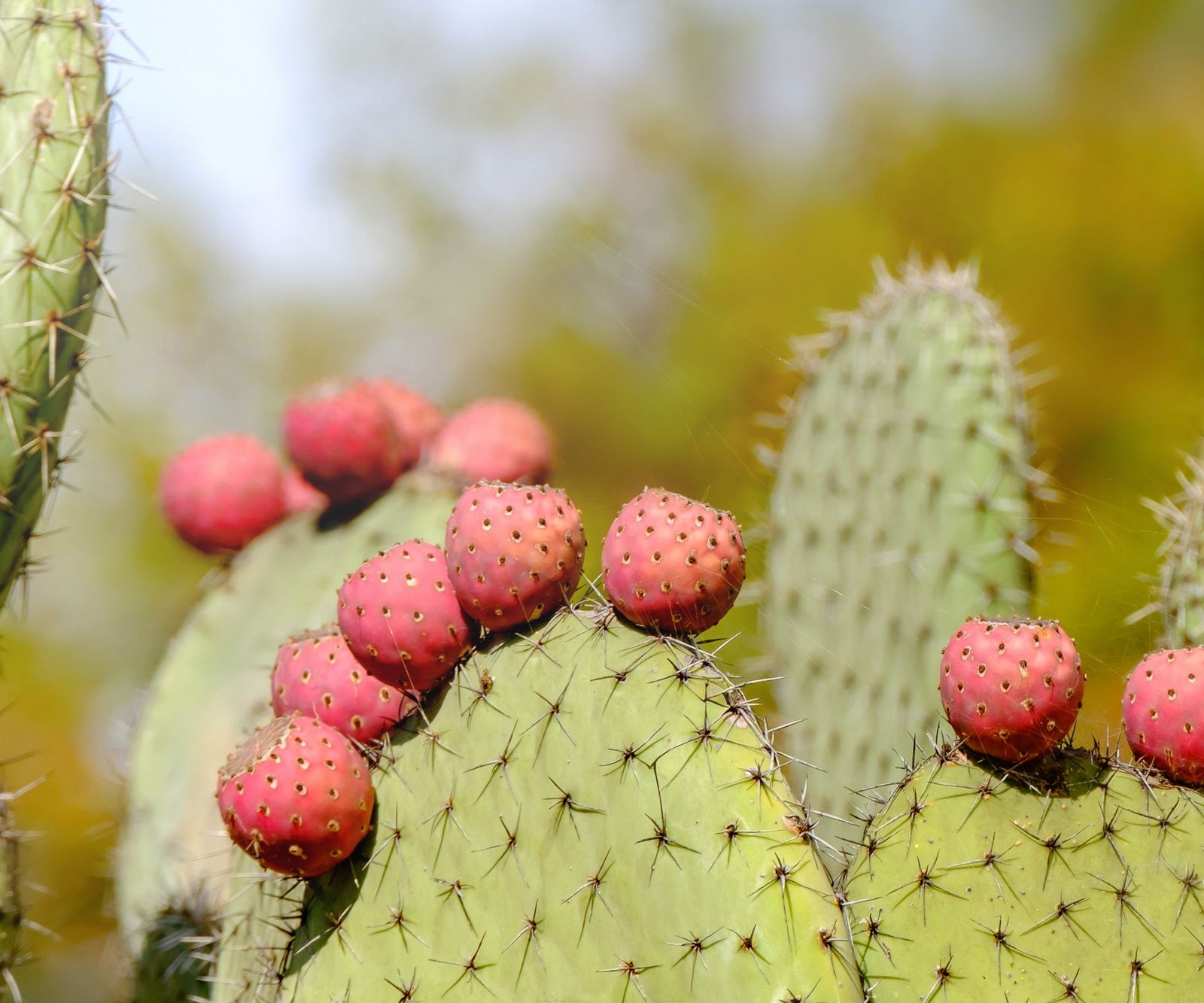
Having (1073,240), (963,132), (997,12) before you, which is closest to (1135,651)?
(1073,240)

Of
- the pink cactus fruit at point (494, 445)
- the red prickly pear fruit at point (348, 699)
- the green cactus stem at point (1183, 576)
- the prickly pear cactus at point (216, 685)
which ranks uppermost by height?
the green cactus stem at point (1183, 576)

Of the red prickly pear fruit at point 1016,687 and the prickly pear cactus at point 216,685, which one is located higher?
the red prickly pear fruit at point 1016,687

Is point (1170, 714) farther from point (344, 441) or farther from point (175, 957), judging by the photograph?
point (175, 957)

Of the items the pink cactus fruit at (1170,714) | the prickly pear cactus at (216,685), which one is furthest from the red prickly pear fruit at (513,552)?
the prickly pear cactus at (216,685)

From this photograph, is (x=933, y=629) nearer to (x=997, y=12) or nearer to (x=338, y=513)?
(x=338, y=513)

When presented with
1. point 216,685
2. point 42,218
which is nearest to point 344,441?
point 216,685

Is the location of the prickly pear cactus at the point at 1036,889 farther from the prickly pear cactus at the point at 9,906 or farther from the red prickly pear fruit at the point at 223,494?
the red prickly pear fruit at the point at 223,494

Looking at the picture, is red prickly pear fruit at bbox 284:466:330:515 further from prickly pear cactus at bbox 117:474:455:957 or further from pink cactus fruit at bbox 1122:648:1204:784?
pink cactus fruit at bbox 1122:648:1204:784

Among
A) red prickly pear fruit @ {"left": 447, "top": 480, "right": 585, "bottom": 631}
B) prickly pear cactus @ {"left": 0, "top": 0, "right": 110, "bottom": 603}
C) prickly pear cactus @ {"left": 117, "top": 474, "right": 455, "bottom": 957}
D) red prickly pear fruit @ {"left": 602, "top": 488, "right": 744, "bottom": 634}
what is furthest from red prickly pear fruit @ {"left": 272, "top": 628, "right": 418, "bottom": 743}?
prickly pear cactus @ {"left": 117, "top": 474, "right": 455, "bottom": 957}
